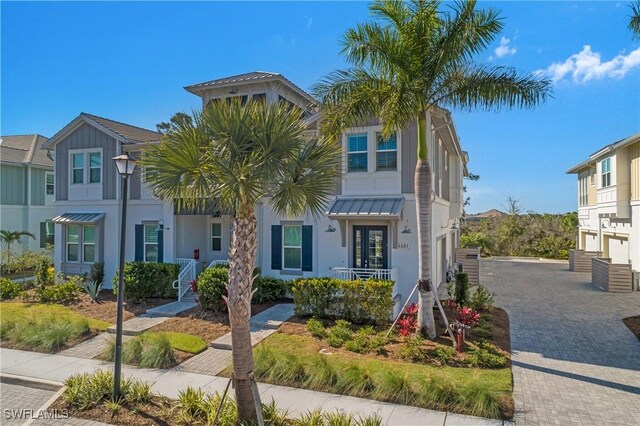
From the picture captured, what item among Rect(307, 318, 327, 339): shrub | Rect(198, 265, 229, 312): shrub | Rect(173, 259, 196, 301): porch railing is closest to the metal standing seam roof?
Rect(307, 318, 327, 339): shrub

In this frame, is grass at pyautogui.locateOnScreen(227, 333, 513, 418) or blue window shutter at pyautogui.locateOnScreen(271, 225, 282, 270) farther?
blue window shutter at pyautogui.locateOnScreen(271, 225, 282, 270)

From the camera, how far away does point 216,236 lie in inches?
703

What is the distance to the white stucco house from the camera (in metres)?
13.1

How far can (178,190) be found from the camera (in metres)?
5.80

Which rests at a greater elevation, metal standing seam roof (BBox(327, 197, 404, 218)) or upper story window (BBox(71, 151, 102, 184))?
upper story window (BBox(71, 151, 102, 184))

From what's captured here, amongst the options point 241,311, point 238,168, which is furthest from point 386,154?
point 241,311

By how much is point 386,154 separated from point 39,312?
13.4 m

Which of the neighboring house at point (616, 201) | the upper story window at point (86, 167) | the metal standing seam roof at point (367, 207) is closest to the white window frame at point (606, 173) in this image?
the neighboring house at point (616, 201)

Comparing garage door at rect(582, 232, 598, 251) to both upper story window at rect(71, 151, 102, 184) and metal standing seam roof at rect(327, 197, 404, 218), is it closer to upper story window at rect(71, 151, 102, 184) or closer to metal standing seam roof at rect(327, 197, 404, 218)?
metal standing seam roof at rect(327, 197, 404, 218)

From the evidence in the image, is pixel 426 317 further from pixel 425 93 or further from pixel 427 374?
pixel 425 93

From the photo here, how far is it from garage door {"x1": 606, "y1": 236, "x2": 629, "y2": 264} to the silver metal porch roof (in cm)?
2521

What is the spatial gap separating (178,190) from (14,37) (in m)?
12.4

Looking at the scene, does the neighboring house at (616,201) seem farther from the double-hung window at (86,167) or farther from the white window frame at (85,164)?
the double-hung window at (86,167)

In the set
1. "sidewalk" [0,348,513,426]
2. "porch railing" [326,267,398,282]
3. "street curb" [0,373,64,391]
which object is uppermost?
"porch railing" [326,267,398,282]
